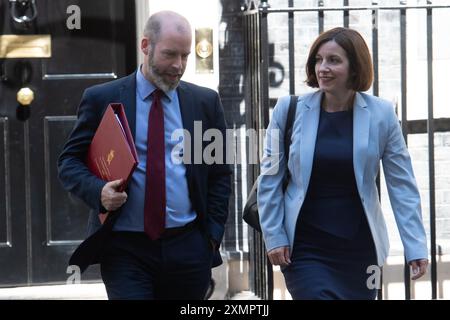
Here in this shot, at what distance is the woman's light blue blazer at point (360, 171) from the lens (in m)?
4.94

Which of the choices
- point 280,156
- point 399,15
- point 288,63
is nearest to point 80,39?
point 288,63

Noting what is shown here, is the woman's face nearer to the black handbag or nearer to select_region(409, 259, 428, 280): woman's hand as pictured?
the black handbag

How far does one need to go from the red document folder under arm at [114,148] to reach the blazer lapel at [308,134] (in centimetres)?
85

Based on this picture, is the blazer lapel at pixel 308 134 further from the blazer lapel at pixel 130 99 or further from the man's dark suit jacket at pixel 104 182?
the blazer lapel at pixel 130 99

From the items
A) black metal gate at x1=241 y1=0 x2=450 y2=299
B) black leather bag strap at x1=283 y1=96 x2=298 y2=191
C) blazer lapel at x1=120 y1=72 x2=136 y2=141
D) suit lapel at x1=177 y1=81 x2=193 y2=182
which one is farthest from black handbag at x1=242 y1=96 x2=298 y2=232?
black metal gate at x1=241 y1=0 x2=450 y2=299

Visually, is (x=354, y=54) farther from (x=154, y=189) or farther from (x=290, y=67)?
(x=290, y=67)

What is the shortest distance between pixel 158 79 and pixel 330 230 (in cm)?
101

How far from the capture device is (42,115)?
7.54 metres

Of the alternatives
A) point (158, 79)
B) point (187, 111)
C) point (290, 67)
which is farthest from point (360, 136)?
point (290, 67)

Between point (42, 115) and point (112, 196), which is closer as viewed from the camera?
point (112, 196)

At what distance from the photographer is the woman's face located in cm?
502

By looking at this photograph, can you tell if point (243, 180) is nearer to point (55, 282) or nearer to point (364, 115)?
point (55, 282)

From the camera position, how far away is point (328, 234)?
4.88m

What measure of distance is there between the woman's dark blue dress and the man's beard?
731mm
